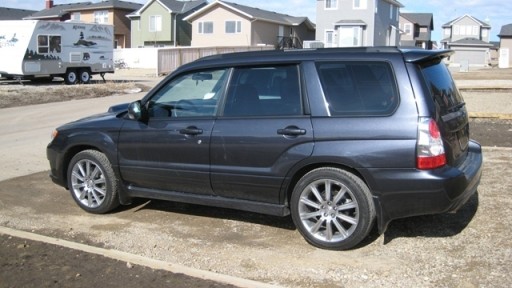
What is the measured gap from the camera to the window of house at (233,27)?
52062 mm

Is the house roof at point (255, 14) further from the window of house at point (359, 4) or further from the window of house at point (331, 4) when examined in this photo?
the window of house at point (359, 4)

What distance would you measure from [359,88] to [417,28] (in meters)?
79.4

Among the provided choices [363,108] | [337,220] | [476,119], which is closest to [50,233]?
[337,220]

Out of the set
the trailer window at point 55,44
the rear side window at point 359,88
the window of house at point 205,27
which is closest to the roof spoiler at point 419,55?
the rear side window at point 359,88

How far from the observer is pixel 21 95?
20531 millimetres

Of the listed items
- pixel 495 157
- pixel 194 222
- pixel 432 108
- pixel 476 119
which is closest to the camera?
pixel 432 108

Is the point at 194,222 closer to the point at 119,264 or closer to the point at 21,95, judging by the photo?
the point at 119,264

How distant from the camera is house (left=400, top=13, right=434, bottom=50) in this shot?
76.5 m

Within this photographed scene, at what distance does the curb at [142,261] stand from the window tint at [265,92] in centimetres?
154

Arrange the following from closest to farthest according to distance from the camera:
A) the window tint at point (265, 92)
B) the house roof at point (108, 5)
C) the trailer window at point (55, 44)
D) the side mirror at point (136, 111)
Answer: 1. the window tint at point (265, 92)
2. the side mirror at point (136, 111)
3. the trailer window at point (55, 44)
4. the house roof at point (108, 5)

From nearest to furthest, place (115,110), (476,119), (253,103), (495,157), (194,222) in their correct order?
(253,103) < (194,222) < (115,110) < (495,157) < (476,119)

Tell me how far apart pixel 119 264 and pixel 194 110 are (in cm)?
171

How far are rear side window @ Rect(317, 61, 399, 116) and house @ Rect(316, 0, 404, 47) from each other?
45893 millimetres

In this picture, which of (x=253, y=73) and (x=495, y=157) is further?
(x=495, y=157)
